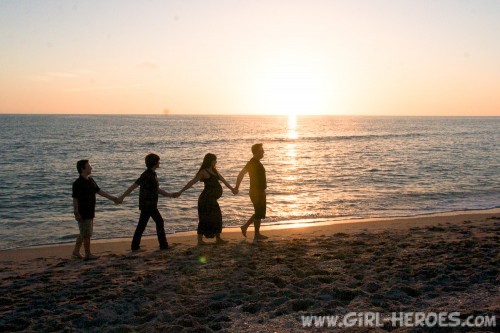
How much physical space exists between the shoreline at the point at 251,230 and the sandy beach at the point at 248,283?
10cm

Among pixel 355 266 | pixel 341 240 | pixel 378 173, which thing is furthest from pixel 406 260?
pixel 378 173

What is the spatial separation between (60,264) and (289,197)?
34.9ft

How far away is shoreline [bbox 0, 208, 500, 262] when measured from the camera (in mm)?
9781

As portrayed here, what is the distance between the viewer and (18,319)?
5.53m

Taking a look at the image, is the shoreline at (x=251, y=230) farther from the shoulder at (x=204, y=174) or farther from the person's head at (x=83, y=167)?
the person's head at (x=83, y=167)

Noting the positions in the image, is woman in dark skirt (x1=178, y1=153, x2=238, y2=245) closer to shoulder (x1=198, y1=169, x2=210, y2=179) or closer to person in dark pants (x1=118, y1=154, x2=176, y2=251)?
shoulder (x1=198, y1=169, x2=210, y2=179)

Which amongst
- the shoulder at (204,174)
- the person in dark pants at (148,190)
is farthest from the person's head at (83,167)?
the shoulder at (204,174)

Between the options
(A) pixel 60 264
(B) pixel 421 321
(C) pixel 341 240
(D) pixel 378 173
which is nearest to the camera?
(B) pixel 421 321

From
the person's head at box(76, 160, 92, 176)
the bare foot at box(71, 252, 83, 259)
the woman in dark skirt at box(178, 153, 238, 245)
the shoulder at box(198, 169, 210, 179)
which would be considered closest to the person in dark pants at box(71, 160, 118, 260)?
the person's head at box(76, 160, 92, 176)

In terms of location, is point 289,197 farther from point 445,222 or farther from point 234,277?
point 234,277

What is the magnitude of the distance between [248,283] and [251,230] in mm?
4958

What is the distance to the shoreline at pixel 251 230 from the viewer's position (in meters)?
9.78

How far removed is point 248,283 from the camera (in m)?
6.70

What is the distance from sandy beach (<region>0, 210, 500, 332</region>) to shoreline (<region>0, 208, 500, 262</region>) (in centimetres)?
10
